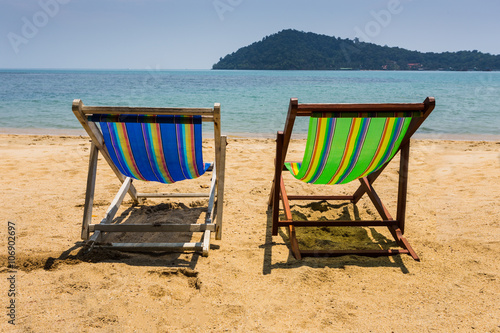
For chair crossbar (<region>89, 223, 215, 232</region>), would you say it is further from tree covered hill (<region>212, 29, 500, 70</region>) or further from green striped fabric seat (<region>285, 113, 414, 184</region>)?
tree covered hill (<region>212, 29, 500, 70</region>)

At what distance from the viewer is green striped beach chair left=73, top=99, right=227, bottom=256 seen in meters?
2.56

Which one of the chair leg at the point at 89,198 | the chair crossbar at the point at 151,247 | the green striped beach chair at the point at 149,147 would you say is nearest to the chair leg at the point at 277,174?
the green striped beach chair at the point at 149,147

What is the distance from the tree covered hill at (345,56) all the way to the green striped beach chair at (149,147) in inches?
3399

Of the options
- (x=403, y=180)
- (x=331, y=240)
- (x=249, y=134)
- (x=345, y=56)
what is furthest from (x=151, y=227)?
(x=345, y=56)

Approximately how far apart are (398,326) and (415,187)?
2734 mm

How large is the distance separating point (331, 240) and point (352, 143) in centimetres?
91

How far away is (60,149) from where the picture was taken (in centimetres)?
634

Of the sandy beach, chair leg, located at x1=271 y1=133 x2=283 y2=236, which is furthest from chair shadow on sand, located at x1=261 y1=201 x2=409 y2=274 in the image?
chair leg, located at x1=271 y1=133 x2=283 y2=236

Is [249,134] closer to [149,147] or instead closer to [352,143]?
[149,147]

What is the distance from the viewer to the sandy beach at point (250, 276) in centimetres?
198

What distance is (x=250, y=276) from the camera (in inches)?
96.4

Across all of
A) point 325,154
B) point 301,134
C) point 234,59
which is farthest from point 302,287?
point 234,59

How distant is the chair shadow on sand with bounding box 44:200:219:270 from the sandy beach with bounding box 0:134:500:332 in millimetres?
14

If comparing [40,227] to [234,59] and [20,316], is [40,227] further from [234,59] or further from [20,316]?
[234,59]
